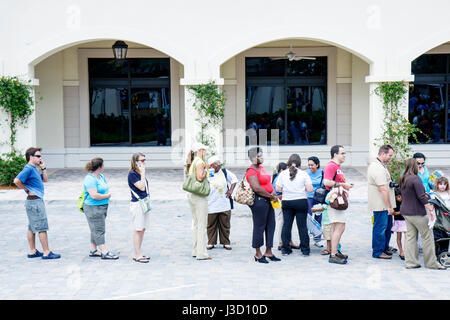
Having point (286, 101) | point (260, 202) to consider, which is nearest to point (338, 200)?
point (260, 202)

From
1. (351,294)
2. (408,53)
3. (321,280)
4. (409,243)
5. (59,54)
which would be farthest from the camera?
(59,54)

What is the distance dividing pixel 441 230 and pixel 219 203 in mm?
3128

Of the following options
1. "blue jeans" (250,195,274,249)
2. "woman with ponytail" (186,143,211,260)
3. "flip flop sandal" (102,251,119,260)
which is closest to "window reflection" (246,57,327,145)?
"woman with ponytail" (186,143,211,260)

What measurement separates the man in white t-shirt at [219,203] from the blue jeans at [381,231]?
2.08 meters

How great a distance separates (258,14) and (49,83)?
23.3ft

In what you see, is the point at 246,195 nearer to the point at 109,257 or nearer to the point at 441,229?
the point at 109,257

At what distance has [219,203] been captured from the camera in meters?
9.02

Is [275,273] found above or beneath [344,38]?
beneath

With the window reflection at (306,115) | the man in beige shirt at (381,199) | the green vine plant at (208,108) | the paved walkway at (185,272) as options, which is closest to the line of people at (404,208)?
the man in beige shirt at (381,199)

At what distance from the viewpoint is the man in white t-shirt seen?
8.89 meters

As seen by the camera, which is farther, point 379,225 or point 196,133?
point 196,133

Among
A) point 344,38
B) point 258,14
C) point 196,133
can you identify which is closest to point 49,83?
point 196,133

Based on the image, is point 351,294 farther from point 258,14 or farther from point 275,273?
point 258,14

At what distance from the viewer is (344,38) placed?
1442 cm
